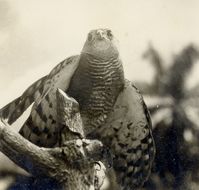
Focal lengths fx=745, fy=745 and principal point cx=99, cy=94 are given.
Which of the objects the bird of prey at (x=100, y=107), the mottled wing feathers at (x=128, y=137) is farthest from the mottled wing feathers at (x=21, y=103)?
the mottled wing feathers at (x=128, y=137)

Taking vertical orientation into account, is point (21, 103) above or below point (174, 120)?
above

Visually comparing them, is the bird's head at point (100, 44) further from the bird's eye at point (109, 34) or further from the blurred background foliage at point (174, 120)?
the blurred background foliage at point (174, 120)

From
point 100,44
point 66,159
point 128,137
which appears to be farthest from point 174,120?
point 66,159

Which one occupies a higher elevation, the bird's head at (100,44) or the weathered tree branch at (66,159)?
the bird's head at (100,44)

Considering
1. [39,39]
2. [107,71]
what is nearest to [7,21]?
[39,39]

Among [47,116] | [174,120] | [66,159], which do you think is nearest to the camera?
[66,159]

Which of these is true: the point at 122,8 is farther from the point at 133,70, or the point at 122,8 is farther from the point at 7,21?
the point at 7,21

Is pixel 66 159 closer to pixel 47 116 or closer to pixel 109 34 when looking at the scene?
pixel 47 116

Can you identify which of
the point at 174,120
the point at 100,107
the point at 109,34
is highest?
the point at 109,34
